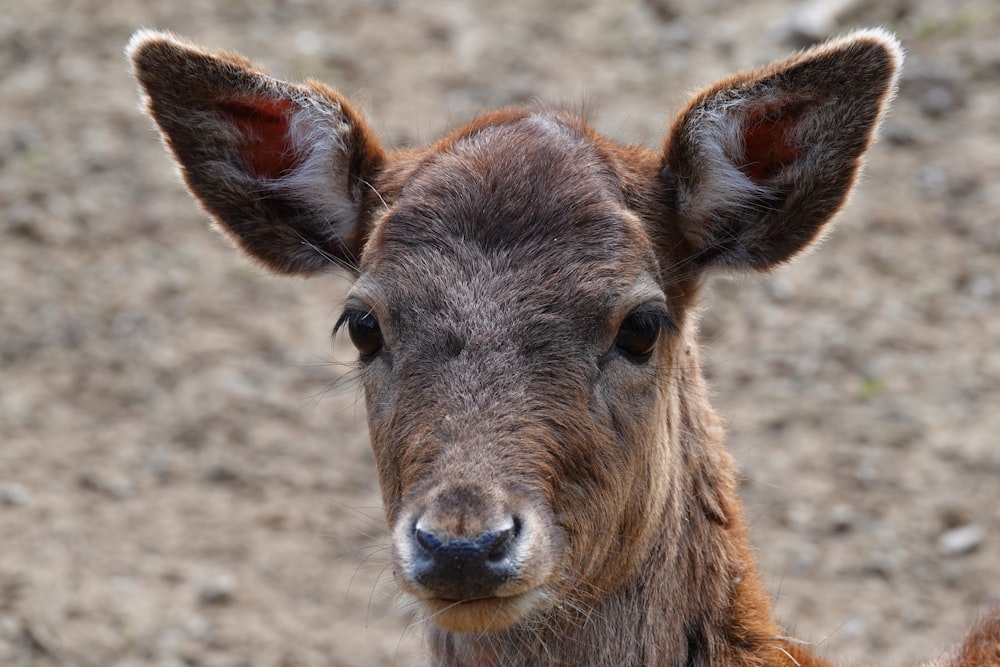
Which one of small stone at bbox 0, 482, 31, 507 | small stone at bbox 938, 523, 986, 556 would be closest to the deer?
small stone at bbox 938, 523, 986, 556

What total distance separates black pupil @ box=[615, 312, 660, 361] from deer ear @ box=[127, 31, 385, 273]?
Answer: 4.17ft

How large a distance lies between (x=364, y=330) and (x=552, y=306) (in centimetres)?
76

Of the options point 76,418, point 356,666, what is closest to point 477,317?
point 356,666

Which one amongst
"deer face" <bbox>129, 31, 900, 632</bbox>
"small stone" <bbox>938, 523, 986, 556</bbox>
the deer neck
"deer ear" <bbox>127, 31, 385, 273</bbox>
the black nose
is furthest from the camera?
"small stone" <bbox>938, 523, 986, 556</bbox>

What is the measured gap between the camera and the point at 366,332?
480 cm

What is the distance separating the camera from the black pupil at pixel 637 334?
4.63m

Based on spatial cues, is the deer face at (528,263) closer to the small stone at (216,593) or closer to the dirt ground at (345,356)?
the dirt ground at (345,356)

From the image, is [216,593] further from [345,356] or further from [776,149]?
[776,149]

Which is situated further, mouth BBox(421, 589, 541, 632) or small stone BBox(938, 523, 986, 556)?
small stone BBox(938, 523, 986, 556)

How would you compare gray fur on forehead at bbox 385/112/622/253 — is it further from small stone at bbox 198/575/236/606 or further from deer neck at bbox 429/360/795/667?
small stone at bbox 198/575/236/606

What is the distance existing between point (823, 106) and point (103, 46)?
27.6 feet

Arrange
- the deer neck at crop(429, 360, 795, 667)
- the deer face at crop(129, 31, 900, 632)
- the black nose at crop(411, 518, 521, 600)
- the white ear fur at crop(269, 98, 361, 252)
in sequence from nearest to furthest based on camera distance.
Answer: the black nose at crop(411, 518, 521, 600) < the deer face at crop(129, 31, 900, 632) < the deer neck at crop(429, 360, 795, 667) < the white ear fur at crop(269, 98, 361, 252)

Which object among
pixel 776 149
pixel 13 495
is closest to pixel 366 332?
pixel 776 149

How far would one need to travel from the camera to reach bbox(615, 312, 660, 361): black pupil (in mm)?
4633
